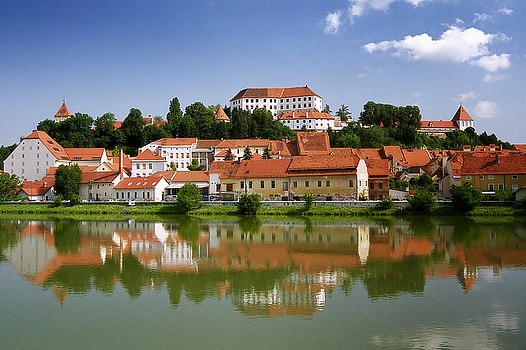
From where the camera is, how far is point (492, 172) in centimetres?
3956

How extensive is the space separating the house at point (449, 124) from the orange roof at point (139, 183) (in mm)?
44562

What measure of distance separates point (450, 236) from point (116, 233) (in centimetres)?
1750

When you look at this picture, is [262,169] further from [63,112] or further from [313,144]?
[63,112]

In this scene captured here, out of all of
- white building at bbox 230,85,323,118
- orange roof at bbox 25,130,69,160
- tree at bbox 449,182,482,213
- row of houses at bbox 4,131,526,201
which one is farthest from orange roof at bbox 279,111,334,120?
tree at bbox 449,182,482,213

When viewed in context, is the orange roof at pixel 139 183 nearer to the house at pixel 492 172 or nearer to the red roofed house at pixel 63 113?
the house at pixel 492 172

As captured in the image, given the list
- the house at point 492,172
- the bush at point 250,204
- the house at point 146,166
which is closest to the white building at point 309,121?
the house at point 146,166

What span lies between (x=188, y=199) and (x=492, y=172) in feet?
72.6

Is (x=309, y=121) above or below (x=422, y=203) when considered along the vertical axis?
above

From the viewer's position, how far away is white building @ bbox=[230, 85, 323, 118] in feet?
293

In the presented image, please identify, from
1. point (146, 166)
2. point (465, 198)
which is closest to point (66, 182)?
point (146, 166)

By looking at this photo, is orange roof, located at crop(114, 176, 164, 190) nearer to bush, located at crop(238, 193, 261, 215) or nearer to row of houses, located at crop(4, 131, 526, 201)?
row of houses, located at crop(4, 131, 526, 201)

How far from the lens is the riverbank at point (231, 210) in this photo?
34906mm

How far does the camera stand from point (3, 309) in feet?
45.8

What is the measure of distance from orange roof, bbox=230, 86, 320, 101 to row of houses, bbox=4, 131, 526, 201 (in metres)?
28.8
